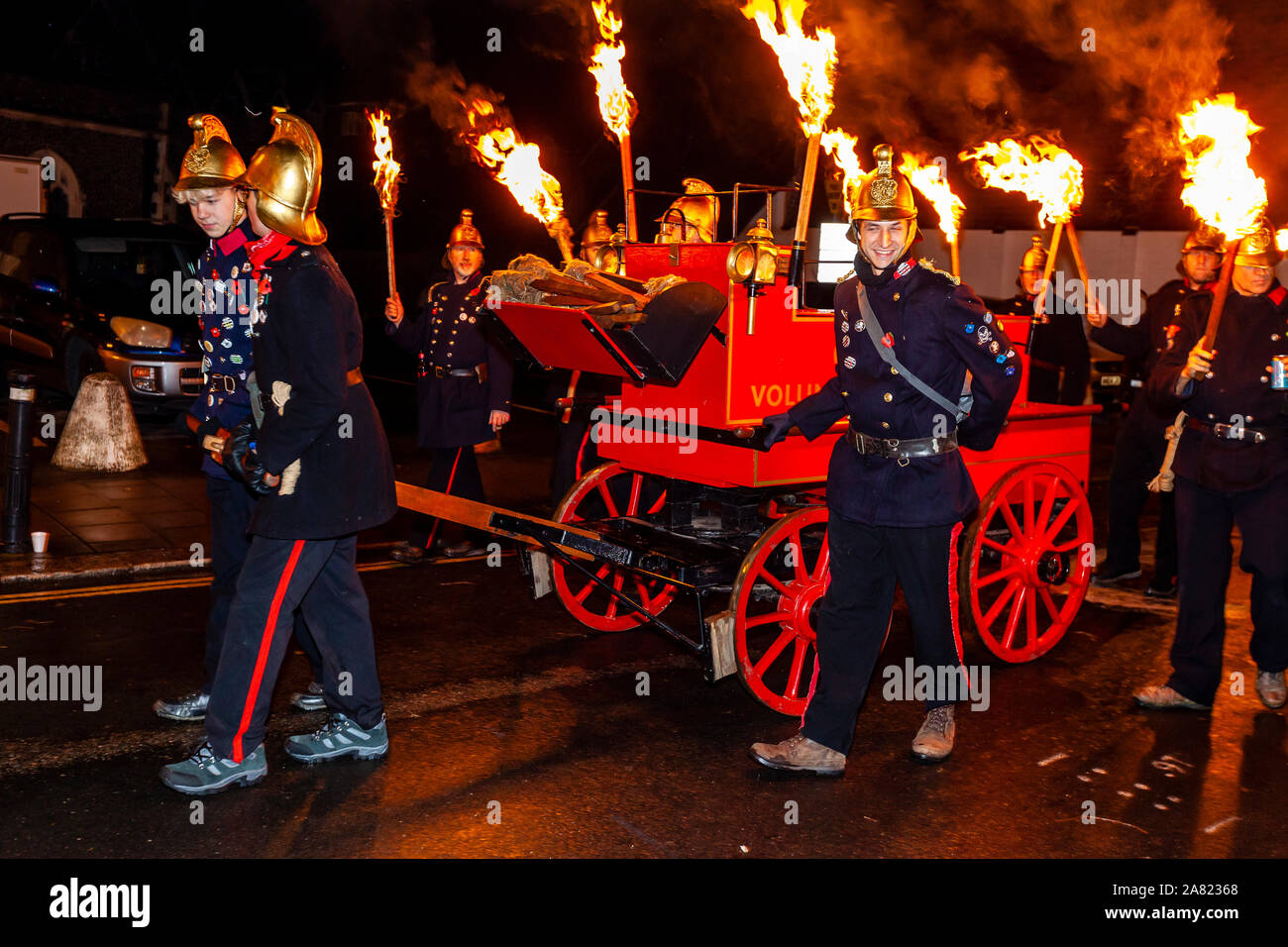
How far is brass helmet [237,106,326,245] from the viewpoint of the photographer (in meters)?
4.34

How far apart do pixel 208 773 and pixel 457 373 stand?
13.2 ft

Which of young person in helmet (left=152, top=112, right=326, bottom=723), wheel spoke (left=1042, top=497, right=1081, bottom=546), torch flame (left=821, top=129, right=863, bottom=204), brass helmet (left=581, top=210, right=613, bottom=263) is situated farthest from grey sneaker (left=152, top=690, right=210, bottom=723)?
torch flame (left=821, top=129, right=863, bottom=204)

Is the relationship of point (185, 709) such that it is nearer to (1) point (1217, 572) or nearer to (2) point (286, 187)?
(2) point (286, 187)

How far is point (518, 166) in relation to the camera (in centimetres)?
771

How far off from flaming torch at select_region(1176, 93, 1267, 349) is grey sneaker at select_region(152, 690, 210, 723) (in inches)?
176

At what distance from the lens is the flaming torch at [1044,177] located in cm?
640

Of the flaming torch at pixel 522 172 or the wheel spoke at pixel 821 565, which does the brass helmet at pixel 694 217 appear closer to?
the flaming torch at pixel 522 172

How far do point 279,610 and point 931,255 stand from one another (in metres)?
18.5

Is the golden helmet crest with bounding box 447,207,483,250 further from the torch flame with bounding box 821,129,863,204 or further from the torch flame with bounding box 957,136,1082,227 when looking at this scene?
the torch flame with bounding box 957,136,1082,227

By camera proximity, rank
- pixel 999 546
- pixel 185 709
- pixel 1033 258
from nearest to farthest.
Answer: pixel 185 709
pixel 999 546
pixel 1033 258

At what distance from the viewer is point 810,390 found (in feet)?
19.2

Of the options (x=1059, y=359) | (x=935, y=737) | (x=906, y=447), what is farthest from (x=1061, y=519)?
(x=1059, y=359)

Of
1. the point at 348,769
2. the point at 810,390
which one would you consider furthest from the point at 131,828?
the point at 810,390

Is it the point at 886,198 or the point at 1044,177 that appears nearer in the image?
the point at 886,198
